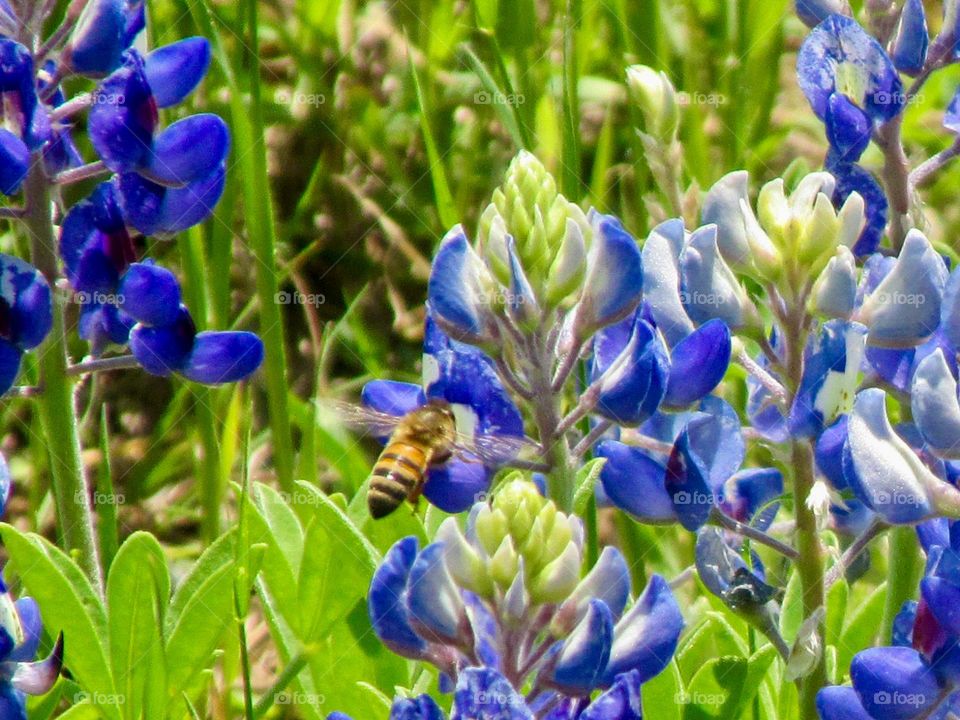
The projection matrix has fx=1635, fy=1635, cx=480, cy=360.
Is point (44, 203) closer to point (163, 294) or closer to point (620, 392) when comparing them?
point (163, 294)

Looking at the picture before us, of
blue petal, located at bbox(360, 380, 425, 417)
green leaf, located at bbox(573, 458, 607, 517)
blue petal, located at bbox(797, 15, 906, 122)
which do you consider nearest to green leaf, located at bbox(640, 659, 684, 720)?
green leaf, located at bbox(573, 458, 607, 517)

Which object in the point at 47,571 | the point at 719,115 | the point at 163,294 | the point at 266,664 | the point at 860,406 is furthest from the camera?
the point at 719,115

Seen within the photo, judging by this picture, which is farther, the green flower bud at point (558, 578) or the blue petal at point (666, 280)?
the blue petal at point (666, 280)

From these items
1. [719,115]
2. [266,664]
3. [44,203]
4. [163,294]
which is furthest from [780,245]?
[719,115]

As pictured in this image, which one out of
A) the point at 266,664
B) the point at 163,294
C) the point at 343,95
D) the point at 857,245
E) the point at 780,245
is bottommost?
the point at 266,664

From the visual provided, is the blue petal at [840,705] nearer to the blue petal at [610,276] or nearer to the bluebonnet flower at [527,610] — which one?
the bluebonnet flower at [527,610]

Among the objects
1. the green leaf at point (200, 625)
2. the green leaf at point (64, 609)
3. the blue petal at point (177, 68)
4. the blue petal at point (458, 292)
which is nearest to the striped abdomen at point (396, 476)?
the blue petal at point (458, 292)

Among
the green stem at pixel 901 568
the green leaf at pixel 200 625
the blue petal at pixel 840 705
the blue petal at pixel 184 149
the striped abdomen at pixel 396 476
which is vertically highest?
the blue petal at pixel 184 149
